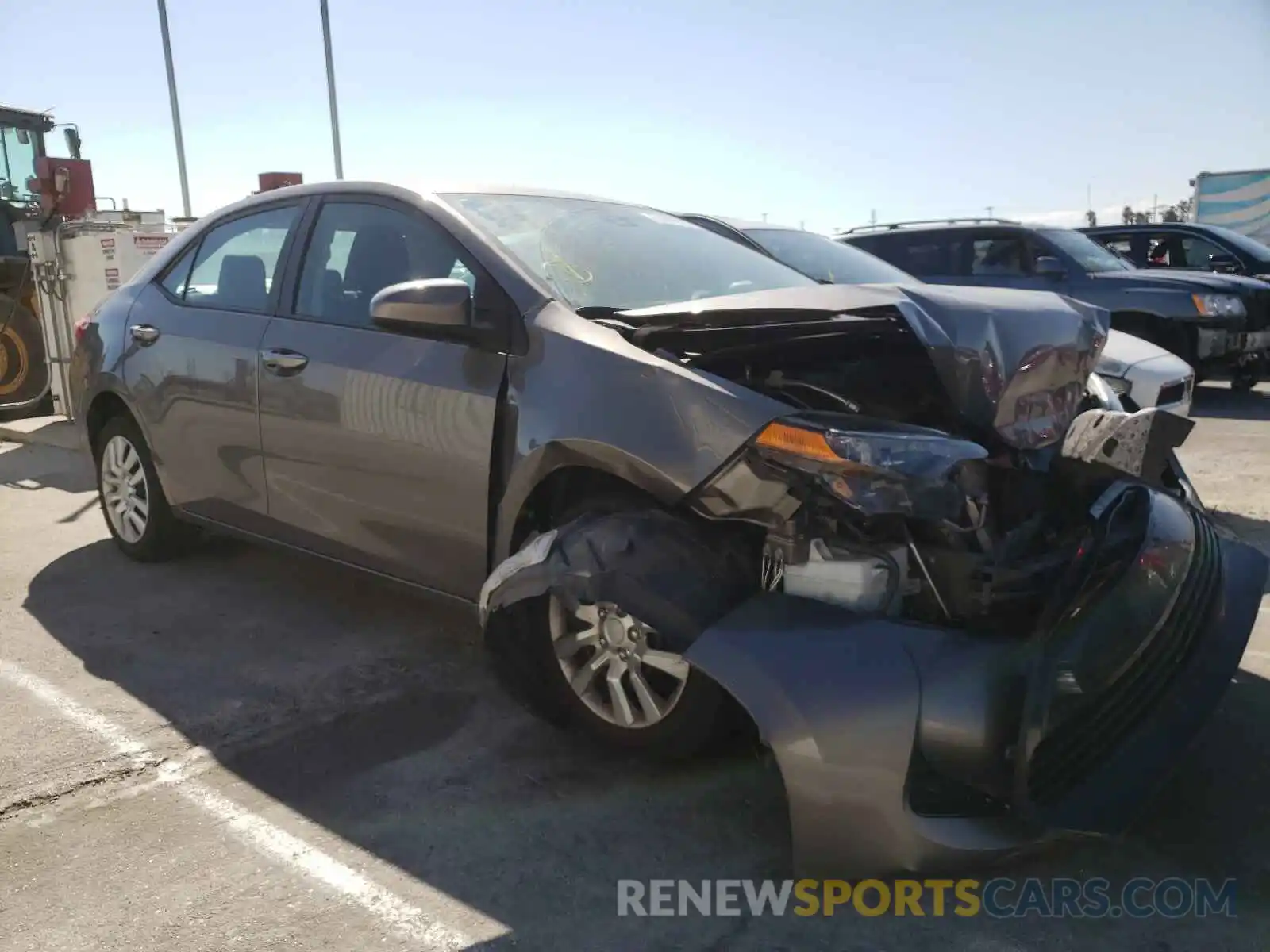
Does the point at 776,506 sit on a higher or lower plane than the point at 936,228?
lower

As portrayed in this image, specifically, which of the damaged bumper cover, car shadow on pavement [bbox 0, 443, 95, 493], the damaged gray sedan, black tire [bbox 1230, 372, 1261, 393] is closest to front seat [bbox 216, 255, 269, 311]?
the damaged gray sedan

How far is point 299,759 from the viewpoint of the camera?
3.09 metres

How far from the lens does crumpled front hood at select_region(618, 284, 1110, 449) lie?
8.34 feet

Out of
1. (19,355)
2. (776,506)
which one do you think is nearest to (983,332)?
(776,506)

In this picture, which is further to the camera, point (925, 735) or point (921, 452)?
point (921, 452)

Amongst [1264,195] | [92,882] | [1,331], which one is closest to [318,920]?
[92,882]

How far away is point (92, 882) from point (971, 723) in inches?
80.6

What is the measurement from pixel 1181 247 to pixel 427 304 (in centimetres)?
1028

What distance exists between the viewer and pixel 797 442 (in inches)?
95.0

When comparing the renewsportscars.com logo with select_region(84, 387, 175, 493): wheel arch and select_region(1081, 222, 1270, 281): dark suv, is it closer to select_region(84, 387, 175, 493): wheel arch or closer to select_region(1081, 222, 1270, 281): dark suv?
select_region(84, 387, 175, 493): wheel arch

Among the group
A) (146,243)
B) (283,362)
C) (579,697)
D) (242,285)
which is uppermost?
(146,243)

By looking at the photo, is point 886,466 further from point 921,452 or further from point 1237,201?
point 1237,201

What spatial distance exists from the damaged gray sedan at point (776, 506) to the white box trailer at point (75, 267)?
5347 millimetres

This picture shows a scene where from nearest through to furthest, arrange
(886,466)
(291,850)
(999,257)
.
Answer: (886,466) < (291,850) < (999,257)
